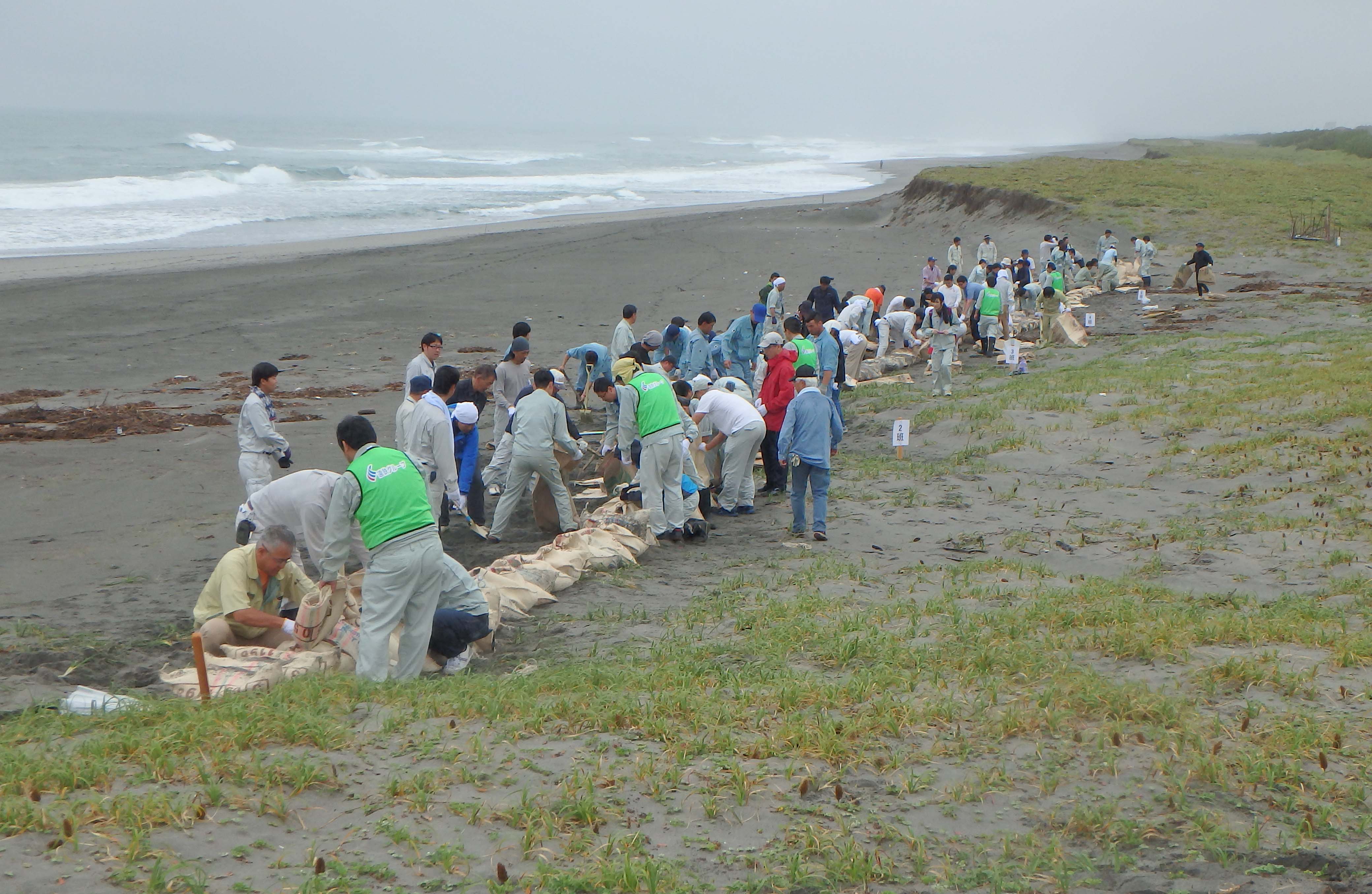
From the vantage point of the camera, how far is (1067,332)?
20.0m

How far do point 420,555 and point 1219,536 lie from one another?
21.6 ft

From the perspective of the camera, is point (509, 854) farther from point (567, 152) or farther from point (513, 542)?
point (567, 152)

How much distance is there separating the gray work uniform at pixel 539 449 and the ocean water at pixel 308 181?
29.7 m

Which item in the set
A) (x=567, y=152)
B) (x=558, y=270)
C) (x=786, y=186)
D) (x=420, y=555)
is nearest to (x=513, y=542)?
(x=420, y=555)

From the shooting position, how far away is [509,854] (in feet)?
13.4

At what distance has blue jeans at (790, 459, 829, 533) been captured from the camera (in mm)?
9398

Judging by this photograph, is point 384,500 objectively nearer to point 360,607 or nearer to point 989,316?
point 360,607

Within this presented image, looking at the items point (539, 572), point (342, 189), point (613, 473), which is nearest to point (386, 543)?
point (539, 572)

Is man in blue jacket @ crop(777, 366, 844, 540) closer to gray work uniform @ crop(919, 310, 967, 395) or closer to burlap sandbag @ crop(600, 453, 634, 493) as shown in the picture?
burlap sandbag @ crop(600, 453, 634, 493)

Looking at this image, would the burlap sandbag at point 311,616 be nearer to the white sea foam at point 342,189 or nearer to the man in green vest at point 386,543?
the man in green vest at point 386,543

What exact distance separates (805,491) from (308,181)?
200 feet

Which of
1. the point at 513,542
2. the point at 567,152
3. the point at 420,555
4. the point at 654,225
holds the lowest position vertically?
the point at 513,542

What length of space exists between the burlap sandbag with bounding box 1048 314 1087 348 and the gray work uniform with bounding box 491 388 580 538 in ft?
43.1

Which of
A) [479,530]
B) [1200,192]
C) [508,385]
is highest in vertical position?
[1200,192]
